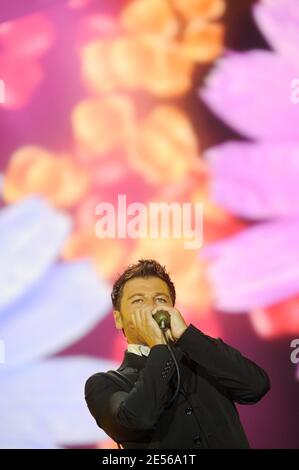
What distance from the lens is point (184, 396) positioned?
1.84 metres

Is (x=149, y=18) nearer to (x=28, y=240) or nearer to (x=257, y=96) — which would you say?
(x=257, y=96)

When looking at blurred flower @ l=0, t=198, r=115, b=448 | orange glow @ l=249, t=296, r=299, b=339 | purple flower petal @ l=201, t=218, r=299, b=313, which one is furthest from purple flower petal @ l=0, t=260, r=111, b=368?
orange glow @ l=249, t=296, r=299, b=339

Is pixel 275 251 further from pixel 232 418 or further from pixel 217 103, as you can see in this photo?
pixel 232 418

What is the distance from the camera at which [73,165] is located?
2.58 meters

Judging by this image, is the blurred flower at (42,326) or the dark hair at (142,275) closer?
the dark hair at (142,275)

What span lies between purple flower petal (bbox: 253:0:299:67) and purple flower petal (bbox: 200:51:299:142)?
0.07 meters

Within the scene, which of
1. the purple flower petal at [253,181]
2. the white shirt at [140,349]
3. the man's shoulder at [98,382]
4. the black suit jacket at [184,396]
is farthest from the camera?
the purple flower petal at [253,181]

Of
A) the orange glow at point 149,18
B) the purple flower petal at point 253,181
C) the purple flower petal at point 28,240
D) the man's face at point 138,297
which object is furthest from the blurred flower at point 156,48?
the man's face at point 138,297

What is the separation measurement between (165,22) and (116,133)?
1.29 ft

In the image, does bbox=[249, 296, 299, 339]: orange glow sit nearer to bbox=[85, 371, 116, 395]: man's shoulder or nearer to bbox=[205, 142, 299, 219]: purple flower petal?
bbox=[205, 142, 299, 219]: purple flower petal

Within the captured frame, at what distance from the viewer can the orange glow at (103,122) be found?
258cm

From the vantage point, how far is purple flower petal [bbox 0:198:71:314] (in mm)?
2543

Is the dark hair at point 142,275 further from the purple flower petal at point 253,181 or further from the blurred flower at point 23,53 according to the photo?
the blurred flower at point 23,53

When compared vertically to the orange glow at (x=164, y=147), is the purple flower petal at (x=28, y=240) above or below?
below
